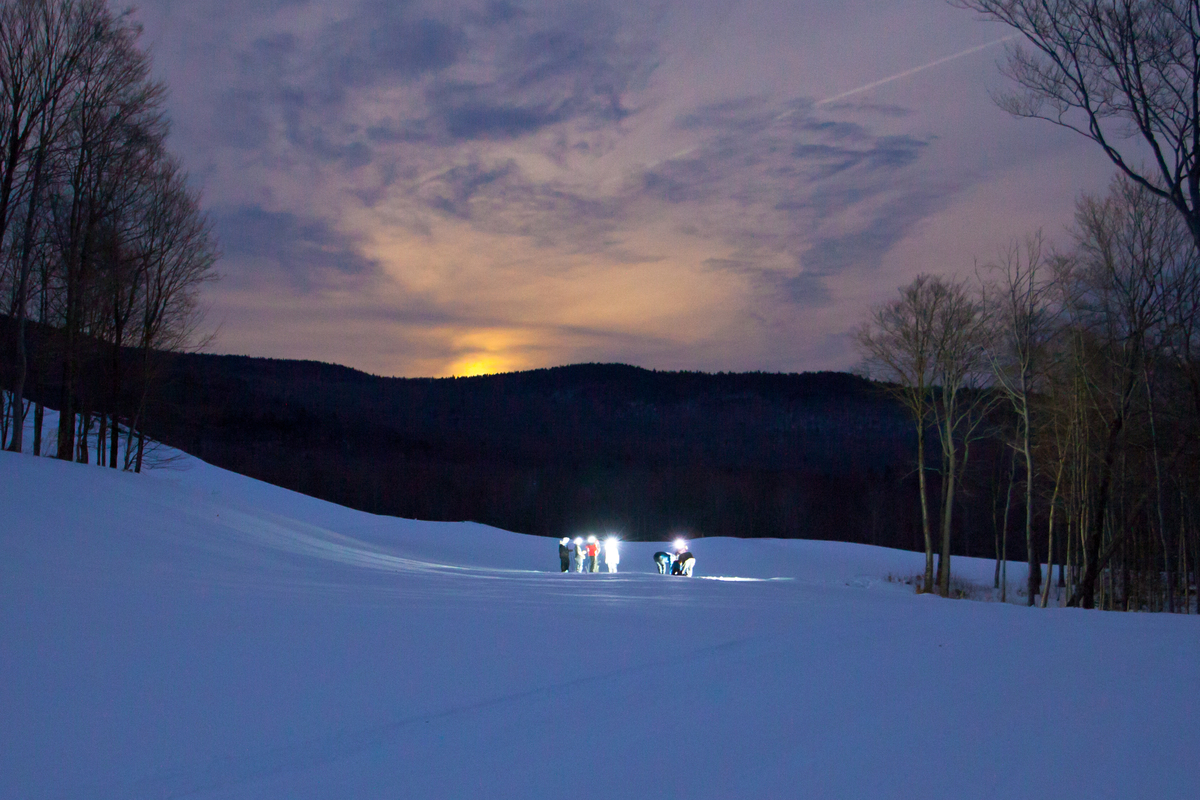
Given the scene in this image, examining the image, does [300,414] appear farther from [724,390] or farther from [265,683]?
[265,683]

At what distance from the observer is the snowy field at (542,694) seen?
3242 millimetres

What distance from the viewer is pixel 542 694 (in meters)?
4.37

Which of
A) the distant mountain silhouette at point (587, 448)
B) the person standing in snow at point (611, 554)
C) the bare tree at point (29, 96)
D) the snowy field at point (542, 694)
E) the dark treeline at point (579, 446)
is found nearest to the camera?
the snowy field at point (542, 694)

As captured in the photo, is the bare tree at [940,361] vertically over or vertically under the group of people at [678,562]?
over

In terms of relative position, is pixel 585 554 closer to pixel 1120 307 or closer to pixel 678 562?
pixel 678 562

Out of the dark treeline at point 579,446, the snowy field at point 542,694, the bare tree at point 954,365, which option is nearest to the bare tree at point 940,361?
the bare tree at point 954,365

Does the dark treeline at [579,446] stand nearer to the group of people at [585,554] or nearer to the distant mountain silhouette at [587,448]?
the distant mountain silhouette at [587,448]

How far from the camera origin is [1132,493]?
2016 centimetres

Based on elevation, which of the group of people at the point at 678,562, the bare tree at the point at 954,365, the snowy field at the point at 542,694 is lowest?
the group of people at the point at 678,562

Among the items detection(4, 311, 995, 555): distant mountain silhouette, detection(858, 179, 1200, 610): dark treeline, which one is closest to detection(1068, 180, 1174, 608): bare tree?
detection(858, 179, 1200, 610): dark treeline

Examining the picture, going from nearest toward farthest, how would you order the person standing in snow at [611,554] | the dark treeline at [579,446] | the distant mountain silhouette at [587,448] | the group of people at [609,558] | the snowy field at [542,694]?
the snowy field at [542,694] < the group of people at [609,558] < the person standing in snow at [611,554] < the distant mountain silhouette at [587,448] < the dark treeline at [579,446]

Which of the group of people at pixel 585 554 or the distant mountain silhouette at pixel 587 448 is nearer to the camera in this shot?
the group of people at pixel 585 554

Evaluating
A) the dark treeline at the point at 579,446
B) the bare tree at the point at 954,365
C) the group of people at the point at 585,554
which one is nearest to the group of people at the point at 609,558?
the group of people at the point at 585,554

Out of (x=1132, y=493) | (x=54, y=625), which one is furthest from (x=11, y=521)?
(x=1132, y=493)
